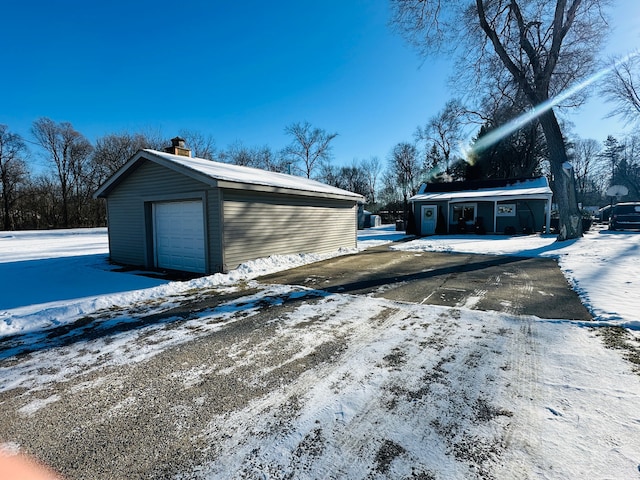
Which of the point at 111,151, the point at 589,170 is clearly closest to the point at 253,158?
the point at 111,151

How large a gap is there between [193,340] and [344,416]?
7.25 feet

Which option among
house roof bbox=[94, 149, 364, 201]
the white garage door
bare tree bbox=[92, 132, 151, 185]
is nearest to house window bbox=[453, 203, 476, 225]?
house roof bbox=[94, 149, 364, 201]

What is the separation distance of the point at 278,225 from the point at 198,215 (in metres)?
2.34

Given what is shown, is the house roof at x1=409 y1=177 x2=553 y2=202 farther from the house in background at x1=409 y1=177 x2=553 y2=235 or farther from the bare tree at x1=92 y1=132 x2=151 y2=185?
the bare tree at x1=92 y1=132 x2=151 y2=185

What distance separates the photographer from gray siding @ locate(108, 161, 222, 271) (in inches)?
301

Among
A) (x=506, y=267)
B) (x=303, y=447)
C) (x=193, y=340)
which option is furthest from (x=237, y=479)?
(x=506, y=267)

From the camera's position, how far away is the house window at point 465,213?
18.5 metres

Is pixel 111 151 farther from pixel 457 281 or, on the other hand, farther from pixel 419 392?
pixel 419 392

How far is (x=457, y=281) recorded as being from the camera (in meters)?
6.59

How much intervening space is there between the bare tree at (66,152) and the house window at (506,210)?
36482 mm

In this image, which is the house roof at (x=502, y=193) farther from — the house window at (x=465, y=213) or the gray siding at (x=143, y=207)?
the gray siding at (x=143, y=207)

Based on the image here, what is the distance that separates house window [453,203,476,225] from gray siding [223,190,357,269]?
9.51m

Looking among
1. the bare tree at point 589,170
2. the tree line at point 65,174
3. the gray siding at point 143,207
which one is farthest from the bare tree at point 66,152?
the bare tree at point 589,170

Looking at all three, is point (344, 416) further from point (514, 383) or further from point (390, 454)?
point (514, 383)
